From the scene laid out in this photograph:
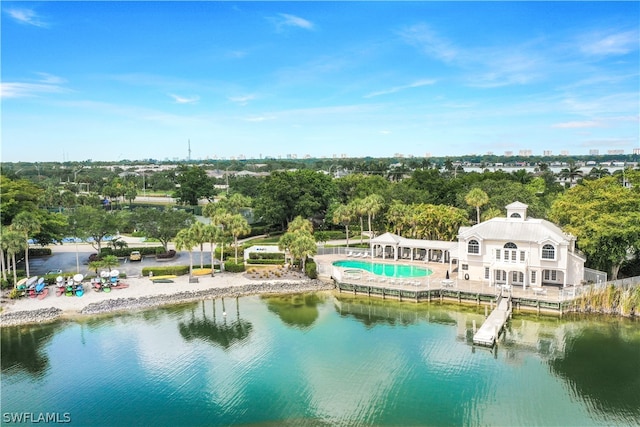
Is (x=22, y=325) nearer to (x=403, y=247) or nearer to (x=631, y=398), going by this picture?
(x=403, y=247)

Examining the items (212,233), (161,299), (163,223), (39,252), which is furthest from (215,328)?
(39,252)

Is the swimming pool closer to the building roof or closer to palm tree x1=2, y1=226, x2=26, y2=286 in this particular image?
the building roof

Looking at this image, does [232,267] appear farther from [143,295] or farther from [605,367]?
[605,367]

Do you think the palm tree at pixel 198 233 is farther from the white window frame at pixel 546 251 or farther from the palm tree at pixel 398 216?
the white window frame at pixel 546 251

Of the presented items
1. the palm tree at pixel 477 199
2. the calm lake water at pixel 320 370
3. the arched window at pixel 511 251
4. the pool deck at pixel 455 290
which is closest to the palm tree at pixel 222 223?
the pool deck at pixel 455 290

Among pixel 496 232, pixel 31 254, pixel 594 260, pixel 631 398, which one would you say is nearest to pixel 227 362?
pixel 631 398
